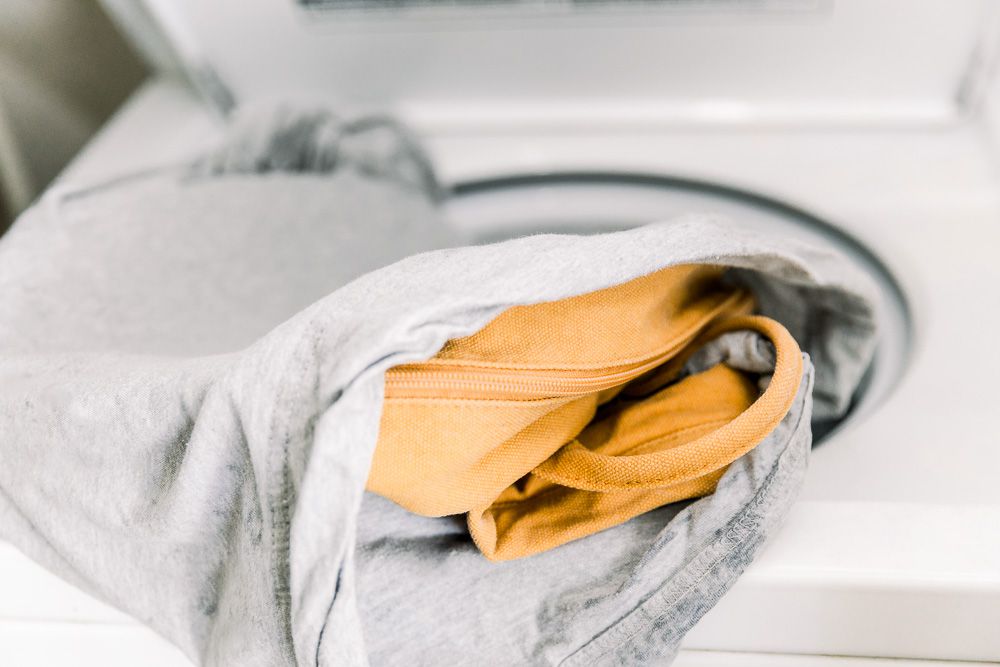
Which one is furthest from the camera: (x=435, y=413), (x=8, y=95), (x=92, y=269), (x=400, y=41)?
(x=8, y=95)

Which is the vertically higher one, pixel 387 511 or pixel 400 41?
pixel 400 41

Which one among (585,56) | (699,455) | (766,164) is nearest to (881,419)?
(699,455)

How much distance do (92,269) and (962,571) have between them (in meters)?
0.60

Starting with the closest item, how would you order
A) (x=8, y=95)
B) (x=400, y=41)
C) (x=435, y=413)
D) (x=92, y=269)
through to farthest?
1. (x=435, y=413)
2. (x=92, y=269)
3. (x=400, y=41)
4. (x=8, y=95)

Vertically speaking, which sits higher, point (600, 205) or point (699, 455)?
point (699, 455)

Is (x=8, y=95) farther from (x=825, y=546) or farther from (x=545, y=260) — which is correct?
(x=825, y=546)

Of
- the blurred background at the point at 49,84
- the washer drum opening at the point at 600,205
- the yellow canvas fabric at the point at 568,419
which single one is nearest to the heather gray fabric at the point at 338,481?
the yellow canvas fabric at the point at 568,419

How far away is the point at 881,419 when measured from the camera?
1.69 ft

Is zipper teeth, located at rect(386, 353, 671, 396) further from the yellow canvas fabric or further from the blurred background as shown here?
the blurred background

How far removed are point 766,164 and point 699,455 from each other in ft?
1.46

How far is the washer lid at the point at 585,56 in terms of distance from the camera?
0.68 m

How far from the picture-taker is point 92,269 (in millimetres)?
597

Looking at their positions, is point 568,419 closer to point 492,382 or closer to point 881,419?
point 492,382

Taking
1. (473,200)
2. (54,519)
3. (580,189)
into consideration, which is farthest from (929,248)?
(54,519)
